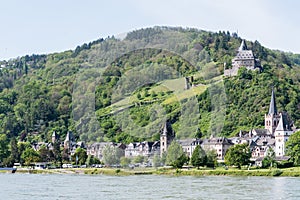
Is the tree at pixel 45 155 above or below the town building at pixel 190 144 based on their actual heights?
below

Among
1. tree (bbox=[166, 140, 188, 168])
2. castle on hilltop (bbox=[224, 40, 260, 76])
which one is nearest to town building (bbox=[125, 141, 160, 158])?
tree (bbox=[166, 140, 188, 168])

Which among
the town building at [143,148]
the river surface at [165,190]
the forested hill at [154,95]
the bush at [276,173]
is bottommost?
the river surface at [165,190]

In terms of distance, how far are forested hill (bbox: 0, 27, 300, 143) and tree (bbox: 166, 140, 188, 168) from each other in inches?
1216

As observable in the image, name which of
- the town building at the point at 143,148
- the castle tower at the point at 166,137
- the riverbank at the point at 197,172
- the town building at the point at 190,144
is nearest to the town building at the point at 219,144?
the town building at the point at 190,144

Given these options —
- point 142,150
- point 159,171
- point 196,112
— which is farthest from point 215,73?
point 159,171

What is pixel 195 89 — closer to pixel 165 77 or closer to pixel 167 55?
pixel 165 77

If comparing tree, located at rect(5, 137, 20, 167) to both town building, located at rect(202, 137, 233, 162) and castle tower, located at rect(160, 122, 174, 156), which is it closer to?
castle tower, located at rect(160, 122, 174, 156)

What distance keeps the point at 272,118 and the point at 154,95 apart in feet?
113

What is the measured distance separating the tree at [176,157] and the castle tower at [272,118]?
31985mm

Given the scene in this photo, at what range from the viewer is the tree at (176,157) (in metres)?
80.0

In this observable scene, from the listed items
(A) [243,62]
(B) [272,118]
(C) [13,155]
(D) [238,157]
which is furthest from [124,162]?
(A) [243,62]

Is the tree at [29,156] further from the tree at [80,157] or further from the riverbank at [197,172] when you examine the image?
the riverbank at [197,172]

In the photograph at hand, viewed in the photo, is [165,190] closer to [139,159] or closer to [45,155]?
[139,159]

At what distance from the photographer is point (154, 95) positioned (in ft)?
466
